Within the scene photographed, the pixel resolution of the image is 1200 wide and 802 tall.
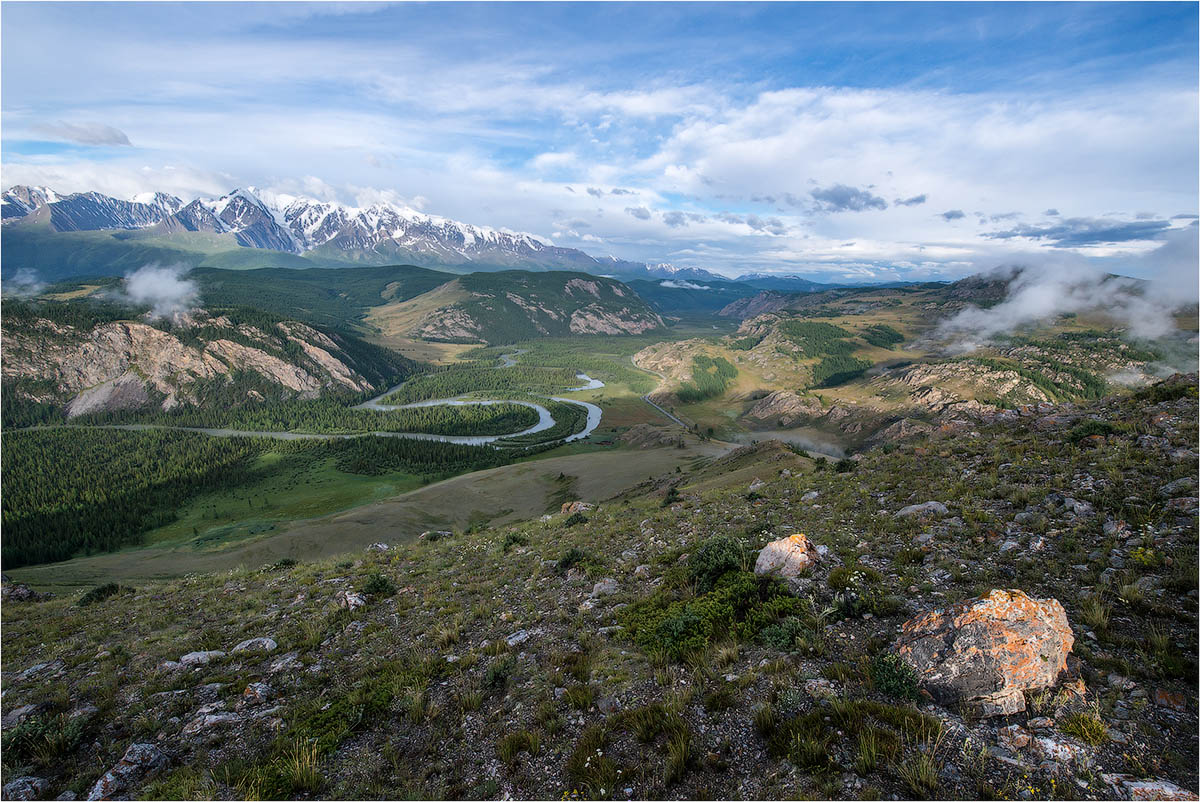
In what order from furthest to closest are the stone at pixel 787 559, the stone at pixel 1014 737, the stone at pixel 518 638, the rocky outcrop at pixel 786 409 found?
1. the rocky outcrop at pixel 786 409
2. the stone at pixel 787 559
3. the stone at pixel 518 638
4. the stone at pixel 1014 737

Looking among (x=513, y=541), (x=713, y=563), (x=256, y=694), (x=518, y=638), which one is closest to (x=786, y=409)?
(x=513, y=541)

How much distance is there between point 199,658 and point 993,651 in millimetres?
18375

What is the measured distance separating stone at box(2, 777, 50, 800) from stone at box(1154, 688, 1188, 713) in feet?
58.1

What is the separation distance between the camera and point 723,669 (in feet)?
27.8

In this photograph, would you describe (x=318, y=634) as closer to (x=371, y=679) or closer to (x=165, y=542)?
(x=371, y=679)

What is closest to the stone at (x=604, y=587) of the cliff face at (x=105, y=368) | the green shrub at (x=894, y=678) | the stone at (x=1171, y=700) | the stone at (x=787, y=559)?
the stone at (x=787, y=559)

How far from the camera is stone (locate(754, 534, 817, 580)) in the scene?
11.8m

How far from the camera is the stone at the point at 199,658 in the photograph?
1226cm

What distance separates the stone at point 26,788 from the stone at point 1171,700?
17.7 meters

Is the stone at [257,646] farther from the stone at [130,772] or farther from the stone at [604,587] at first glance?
the stone at [604,587]

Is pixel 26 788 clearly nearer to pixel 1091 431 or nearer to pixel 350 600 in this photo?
pixel 350 600

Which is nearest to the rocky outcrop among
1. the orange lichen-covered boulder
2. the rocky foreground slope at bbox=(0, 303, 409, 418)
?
the orange lichen-covered boulder

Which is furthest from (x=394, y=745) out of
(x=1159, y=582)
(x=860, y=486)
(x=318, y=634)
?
(x=860, y=486)

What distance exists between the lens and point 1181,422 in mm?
17453
